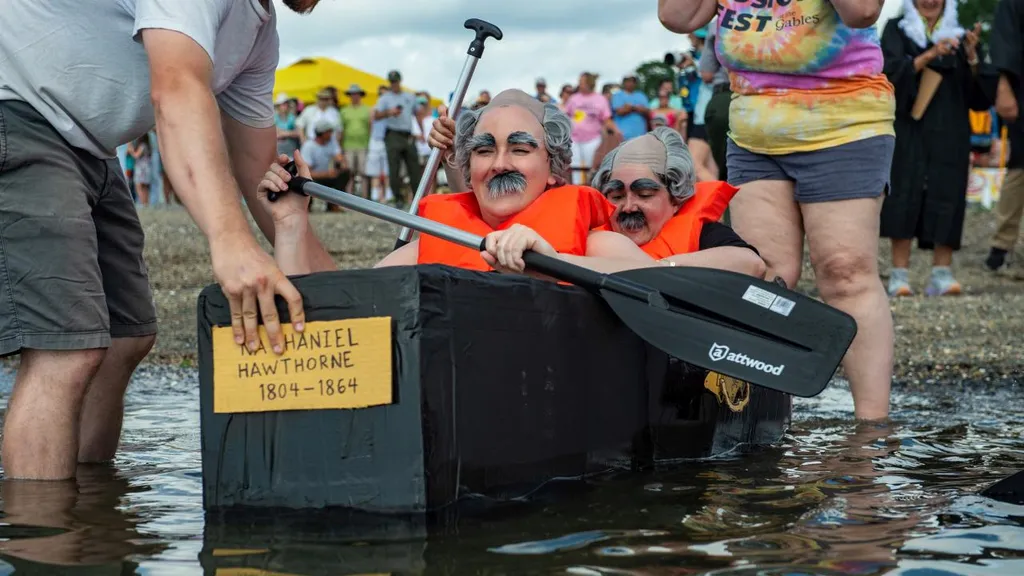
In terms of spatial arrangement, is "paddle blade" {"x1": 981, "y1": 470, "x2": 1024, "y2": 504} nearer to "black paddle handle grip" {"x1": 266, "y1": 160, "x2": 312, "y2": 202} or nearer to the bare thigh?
the bare thigh

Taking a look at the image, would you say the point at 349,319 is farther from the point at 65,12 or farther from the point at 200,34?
the point at 65,12

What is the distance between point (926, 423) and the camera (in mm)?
4852

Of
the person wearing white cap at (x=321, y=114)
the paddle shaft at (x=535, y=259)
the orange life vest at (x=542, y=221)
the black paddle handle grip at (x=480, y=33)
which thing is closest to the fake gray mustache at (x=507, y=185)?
the orange life vest at (x=542, y=221)

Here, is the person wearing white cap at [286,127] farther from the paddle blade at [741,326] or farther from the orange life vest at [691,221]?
the paddle blade at [741,326]

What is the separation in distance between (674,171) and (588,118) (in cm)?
1146

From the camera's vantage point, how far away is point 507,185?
156 inches

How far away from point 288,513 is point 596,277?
3.23ft

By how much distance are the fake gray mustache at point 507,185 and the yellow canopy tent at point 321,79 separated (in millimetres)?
18003

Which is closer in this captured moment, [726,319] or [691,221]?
[726,319]

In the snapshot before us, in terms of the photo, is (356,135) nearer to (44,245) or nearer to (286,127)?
(286,127)

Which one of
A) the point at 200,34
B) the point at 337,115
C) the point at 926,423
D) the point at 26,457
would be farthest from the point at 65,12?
the point at 337,115

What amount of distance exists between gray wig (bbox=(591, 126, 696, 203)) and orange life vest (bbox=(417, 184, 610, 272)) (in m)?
0.53

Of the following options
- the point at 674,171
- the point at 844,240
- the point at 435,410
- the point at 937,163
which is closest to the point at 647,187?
the point at 674,171

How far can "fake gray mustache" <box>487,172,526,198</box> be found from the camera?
3.97m
